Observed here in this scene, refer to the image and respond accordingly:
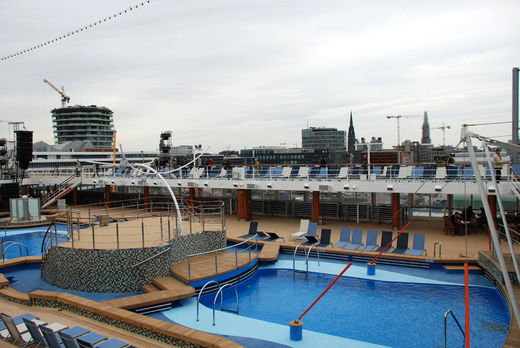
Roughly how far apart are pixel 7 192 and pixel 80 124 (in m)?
88.8

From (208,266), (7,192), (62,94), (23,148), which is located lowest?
(208,266)

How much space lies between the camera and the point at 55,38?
67.1 ft

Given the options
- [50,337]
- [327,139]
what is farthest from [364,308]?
[327,139]

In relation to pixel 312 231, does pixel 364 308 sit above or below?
below

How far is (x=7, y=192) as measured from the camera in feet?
89.8

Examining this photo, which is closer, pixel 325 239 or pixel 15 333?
pixel 15 333

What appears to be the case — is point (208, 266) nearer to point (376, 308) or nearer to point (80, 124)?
point (376, 308)

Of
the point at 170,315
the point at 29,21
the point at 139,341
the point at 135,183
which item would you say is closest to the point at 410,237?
the point at 170,315

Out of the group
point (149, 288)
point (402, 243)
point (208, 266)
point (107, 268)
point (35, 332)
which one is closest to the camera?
point (35, 332)

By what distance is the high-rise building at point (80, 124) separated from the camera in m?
110

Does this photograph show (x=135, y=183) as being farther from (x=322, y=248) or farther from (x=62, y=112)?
(x=62, y=112)

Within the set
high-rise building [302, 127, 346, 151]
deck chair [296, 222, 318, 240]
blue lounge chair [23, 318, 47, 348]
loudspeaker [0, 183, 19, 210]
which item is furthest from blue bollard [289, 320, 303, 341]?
high-rise building [302, 127, 346, 151]

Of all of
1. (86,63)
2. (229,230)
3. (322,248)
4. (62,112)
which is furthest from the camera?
(62,112)

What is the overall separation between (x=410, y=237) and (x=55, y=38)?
61.3 ft
